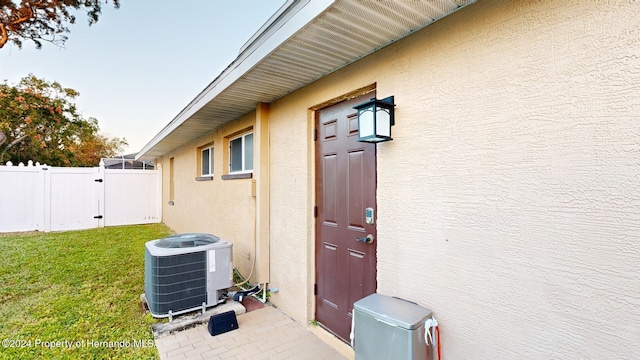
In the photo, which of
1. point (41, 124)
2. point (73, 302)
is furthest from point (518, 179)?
point (41, 124)

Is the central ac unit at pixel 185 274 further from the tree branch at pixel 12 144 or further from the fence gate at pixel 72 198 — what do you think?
the tree branch at pixel 12 144

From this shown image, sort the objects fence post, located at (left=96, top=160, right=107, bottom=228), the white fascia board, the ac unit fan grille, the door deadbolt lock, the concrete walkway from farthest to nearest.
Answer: fence post, located at (left=96, top=160, right=107, bottom=228) → the ac unit fan grille → the concrete walkway → the door deadbolt lock → the white fascia board

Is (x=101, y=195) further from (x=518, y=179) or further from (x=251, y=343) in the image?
(x=518, y=179)

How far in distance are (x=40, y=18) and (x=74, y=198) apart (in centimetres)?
553

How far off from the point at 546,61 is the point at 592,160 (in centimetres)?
57

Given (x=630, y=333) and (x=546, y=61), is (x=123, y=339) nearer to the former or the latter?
→ (x=630, y=333)

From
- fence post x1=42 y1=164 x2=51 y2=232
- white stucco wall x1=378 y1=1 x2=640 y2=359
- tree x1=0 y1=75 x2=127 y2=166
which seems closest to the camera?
white stucco wall x1=378 y1=1 x2=640 y2=359

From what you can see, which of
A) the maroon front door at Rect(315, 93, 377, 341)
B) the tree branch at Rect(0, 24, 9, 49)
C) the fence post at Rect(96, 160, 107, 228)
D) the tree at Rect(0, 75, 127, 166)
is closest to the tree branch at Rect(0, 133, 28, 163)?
the tree at Rect(0, 75, 127, 166)

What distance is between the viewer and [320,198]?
3.37 m

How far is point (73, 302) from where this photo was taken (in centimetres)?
397

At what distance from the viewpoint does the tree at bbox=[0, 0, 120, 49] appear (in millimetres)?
7559

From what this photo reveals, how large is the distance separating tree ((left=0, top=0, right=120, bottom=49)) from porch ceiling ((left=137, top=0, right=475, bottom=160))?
736 centimetres

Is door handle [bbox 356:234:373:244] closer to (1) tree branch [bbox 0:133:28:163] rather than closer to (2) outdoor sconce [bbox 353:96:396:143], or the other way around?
(2) outdoor sconce [bbox 353:96:396:143]

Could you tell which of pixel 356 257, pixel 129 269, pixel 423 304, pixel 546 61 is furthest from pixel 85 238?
pixel 546 61
